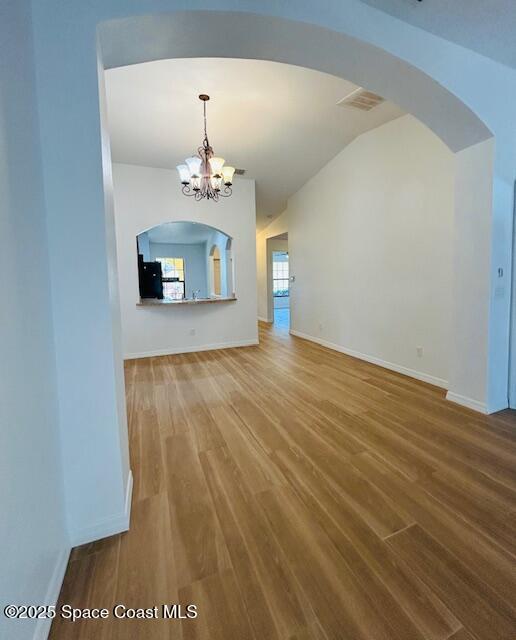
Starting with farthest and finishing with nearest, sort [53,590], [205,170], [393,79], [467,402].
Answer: [205,170], [467,402], [393,79], [53,590]

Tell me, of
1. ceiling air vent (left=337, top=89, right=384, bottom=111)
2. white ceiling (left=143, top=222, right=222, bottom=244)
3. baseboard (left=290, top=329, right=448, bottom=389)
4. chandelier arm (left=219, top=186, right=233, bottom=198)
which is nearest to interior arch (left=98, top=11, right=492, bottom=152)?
ceiling air vent (left=337, top=89, right=384, bottom=111)

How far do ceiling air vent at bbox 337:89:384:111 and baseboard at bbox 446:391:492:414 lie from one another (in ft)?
10.5

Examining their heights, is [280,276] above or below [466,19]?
below

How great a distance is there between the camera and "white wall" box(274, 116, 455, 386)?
3.24 m

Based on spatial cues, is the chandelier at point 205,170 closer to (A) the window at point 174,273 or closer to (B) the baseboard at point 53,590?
(B) the baseboard at point 53,590

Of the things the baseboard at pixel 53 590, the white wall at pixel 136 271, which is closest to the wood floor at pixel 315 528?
the baseboard at pixel 53 590

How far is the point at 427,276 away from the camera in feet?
11.1

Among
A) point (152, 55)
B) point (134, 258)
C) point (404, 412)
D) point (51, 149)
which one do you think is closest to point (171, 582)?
point (51, 149)

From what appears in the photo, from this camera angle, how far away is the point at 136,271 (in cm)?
475

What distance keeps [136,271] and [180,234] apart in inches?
202

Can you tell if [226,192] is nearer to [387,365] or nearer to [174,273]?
[387,365]

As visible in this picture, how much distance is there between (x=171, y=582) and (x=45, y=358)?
104cm

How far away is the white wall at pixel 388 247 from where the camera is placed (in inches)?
128

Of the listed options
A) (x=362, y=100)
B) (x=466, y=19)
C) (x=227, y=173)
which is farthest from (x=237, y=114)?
(x=466, y=19)
